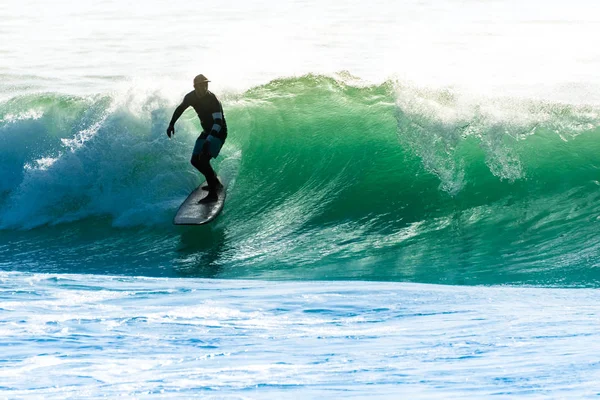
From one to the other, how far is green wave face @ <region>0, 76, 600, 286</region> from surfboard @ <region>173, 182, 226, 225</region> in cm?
21

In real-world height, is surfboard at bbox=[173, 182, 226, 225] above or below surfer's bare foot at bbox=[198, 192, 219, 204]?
below

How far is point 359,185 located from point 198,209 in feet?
6.71

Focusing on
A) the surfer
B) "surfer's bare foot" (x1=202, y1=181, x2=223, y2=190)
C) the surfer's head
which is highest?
Result: the surfer's head

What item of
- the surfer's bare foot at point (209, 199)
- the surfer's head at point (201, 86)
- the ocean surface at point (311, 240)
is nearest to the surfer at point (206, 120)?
the surfer's head at point (201, 86)

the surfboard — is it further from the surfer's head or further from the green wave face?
Answer: the surfer's head

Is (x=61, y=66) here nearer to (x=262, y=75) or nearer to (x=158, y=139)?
(x=262, y=75)

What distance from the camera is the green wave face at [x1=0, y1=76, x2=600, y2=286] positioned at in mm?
8812

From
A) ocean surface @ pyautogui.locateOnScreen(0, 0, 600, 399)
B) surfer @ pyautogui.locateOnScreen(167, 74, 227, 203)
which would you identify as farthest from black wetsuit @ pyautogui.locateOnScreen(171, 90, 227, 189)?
ocean surface @ pyautogui.locateOnScreen(0, 0, 600, 399)

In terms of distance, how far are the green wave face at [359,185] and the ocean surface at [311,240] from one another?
0.03 m

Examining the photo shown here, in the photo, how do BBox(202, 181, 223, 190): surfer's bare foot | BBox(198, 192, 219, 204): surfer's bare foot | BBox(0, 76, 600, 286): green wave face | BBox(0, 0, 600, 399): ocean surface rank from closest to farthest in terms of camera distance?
BBox(0, 0, 600, 399): ocean surface < BBox(0, 76, 600, 286): green wave face < BBox(198, 192, 219, 204): surfer's bare foot < BBox(202, 181, 223, 190): surfer's bare foot

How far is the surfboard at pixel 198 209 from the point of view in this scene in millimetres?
9312

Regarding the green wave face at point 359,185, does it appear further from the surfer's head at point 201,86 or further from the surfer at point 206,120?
the surfer's head at point 201,86

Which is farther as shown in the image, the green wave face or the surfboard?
the surfboard

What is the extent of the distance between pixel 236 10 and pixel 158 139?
62.7 ft
